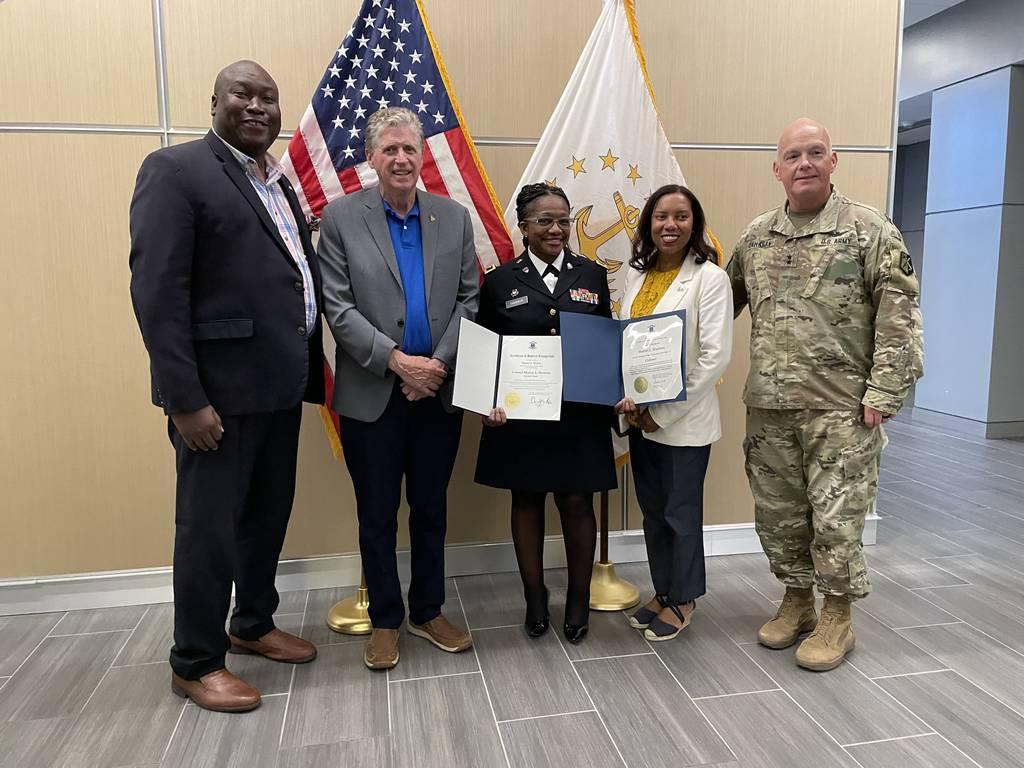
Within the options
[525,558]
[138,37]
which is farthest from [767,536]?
[138,37]

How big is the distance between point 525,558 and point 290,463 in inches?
34.8

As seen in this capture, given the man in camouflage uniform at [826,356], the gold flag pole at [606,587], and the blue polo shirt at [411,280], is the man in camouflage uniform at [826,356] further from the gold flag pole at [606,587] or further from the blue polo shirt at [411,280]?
the blue polo shirt at [411,280]

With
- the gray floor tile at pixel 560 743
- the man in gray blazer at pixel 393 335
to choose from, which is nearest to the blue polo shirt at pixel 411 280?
the man in gray blazer at pixel 393 335

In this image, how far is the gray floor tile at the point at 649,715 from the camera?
206 cm

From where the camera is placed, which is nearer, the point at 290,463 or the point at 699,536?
the point at 290,463

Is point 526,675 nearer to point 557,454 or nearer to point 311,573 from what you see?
point 557,454

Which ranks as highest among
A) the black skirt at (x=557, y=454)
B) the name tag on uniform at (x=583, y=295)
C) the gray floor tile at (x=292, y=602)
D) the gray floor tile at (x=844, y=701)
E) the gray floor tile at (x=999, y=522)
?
the name tag on uniform at (x=583, y=295)

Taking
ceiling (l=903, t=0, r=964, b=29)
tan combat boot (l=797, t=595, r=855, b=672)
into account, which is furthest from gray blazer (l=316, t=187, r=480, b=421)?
ceiling (l=903, t=0, r=964, b=29)

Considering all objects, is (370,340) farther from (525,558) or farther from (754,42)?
(754,42)

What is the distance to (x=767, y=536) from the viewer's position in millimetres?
2723

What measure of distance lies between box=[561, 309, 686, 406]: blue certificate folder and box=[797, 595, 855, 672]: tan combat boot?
900mm

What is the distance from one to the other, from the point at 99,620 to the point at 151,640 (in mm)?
338

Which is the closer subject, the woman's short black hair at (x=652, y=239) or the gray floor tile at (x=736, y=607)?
the woman's short black hair at (x=652, y=239)

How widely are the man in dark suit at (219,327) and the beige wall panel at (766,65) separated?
182 centimetres
